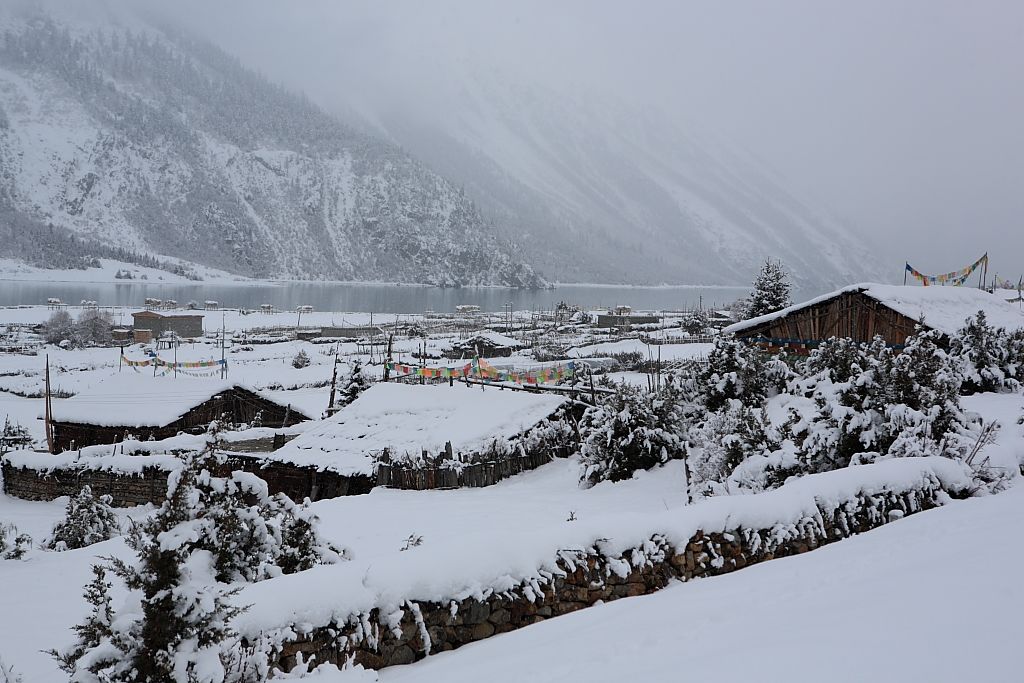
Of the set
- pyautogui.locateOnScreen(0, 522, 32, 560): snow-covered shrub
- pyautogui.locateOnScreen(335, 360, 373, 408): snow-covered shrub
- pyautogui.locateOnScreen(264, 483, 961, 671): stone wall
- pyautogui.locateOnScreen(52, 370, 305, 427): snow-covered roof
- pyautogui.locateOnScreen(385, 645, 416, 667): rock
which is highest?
pyautogui.locateOnScreen(264, 483, 961, 671): stone wall

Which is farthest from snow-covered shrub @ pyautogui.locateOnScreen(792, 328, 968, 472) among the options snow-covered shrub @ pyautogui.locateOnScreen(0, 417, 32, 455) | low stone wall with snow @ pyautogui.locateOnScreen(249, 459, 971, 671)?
snow-covered shrub @ pyautogui.locateOnScreen(0, 417, 32, 455)

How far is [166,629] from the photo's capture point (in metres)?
4.11

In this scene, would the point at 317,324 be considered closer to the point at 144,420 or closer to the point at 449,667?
the point at 144,420

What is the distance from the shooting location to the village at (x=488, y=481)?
Result: 5.21 m

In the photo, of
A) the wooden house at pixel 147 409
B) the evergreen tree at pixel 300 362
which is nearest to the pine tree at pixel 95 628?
the wooden house at pixel 147 409

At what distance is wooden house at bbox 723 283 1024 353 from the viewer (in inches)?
Result: 876

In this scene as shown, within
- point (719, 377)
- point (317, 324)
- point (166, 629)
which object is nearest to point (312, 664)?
point (166, 629)

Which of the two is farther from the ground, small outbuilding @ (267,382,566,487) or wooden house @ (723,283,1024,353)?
wooden house @ (723,283,1024,353)

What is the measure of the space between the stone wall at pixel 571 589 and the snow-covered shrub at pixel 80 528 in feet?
39.5

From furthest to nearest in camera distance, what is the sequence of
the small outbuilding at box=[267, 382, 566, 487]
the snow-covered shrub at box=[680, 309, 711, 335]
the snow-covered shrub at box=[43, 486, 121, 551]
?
the snow-covered shrub at box=[680, 309, 711, 335]
the small outbuilding at box=[267, 382, 566, 487]
the snow-covered shrub at box=[43, 486, 121, 551]

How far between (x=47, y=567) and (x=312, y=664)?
983 centimetres

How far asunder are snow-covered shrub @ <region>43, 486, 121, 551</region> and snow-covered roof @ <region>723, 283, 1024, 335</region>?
18.3 metres

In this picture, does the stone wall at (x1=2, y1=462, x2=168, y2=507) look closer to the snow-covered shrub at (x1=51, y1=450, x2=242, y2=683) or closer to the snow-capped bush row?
the snow-capped bush row

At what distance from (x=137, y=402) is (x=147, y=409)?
36.6 inches
